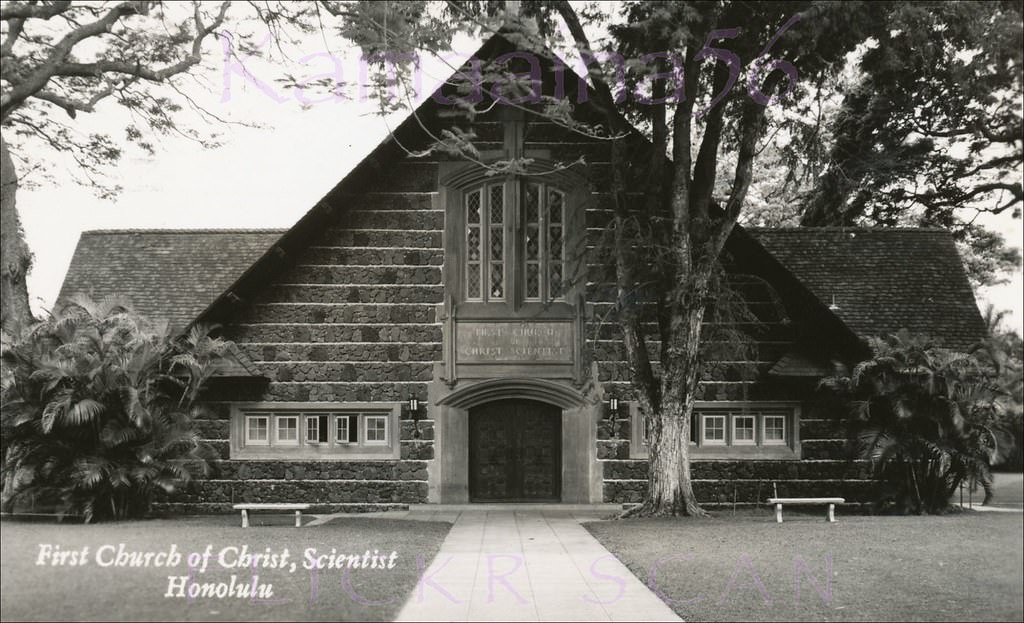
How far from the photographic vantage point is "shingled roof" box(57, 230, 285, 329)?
21.0 m

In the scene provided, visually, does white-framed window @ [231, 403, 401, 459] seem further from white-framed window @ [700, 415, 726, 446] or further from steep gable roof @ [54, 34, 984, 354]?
white-framed window @ [700, 415, 726, 446]

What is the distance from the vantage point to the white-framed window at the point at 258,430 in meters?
19.7

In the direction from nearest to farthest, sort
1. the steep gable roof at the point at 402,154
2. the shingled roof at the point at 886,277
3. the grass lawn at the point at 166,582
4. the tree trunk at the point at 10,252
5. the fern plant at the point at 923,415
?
the grass lawn at the point at 166,582 → the tree trunk at the point at 10,252 → the fern plant at the point at 923,415 → the steep gable roof at the point at 402,154 → the shingled roof at the point at 886,277

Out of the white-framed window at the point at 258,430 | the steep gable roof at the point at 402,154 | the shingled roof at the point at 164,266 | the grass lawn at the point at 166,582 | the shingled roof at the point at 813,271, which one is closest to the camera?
the grass lawn at the point at 166,582

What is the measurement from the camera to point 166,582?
7227 millimetres

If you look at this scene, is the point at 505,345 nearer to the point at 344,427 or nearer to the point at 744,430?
the point at 344,427

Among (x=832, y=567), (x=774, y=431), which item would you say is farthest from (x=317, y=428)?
(x=832, y=567)

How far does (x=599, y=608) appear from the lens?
9.27m

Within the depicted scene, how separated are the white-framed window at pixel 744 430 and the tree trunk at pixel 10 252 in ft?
48.8

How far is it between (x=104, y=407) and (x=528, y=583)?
7402 millimetres

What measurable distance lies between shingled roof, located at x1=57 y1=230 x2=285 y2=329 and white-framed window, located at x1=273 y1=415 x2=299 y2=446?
2.69 metres

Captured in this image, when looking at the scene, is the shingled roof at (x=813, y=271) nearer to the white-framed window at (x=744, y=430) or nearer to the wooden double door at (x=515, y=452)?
the white-framed window at (x=744, y=430)

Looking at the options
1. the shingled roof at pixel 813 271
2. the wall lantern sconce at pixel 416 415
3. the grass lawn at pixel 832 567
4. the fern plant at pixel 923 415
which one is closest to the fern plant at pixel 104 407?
the shingled roof at pixel 813 271

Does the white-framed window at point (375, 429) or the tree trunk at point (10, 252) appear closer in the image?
the tree trunk at point (10, 252)
